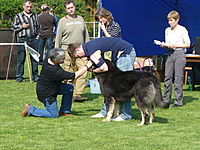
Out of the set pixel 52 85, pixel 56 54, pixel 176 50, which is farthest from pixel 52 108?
pixel 176 50

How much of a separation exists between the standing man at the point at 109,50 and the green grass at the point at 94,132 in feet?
0.92

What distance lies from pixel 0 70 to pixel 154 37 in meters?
4.63

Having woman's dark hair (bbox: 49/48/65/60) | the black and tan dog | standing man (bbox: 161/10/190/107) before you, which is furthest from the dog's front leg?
standing man (bbox: 161/10/190/107)

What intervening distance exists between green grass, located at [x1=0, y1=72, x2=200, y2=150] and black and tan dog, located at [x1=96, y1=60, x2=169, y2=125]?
0.30 m

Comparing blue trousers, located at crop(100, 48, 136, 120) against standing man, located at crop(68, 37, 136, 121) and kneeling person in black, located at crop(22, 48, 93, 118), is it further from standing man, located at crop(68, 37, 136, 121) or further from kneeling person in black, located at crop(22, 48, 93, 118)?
kneeling person in black, located at crop(22, 48, 93, 118)

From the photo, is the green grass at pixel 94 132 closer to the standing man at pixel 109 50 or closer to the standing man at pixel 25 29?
the standing man at pixel 109 50

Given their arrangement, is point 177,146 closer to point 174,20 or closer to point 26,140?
point 26,140

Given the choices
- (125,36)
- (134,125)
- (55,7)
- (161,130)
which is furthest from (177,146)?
(55,7)

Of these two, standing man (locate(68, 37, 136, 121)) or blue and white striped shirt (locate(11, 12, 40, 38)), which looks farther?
blue and white striped shirt (locate(11, 12, 40, 38))

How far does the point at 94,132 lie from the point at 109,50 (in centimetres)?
138

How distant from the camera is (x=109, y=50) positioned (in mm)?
6973

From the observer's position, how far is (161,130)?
6.45m

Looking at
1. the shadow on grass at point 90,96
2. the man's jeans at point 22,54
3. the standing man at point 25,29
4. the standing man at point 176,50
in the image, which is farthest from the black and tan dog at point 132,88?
the man's jeans at point 22,54

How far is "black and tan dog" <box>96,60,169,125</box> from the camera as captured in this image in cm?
669
